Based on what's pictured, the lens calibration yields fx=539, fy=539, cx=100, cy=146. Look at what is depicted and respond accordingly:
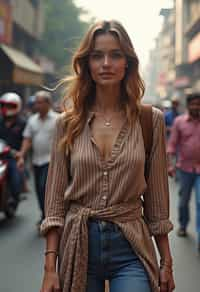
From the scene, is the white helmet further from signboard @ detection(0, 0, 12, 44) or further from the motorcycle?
signboard @ detection(0, 0, 12, 44)

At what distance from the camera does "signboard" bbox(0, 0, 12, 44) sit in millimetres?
18703

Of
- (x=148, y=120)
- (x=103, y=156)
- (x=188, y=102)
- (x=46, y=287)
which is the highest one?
(x=188, y=102)

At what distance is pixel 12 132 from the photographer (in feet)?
24.3

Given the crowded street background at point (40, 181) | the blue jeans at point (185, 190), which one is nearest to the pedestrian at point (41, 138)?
the crowded street background at point (40, 181)

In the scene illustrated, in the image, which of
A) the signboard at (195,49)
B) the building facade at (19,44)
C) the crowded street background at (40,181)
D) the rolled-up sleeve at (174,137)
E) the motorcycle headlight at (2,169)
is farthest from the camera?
the signboard at (195,49)

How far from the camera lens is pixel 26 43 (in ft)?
95.5

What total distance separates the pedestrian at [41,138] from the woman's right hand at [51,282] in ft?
14.8

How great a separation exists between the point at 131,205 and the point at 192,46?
1373 inches

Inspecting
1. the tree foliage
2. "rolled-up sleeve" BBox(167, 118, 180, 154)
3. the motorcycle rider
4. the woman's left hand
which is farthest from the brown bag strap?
the tree foliage

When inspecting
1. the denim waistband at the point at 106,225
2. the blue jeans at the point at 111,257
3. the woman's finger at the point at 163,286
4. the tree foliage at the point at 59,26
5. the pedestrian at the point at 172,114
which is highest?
the tree foliage at the point at 59,26

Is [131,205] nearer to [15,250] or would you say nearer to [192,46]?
[15,250]

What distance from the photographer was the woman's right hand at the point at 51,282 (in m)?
2.09

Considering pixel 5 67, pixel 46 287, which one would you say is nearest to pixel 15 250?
pixel 46 287

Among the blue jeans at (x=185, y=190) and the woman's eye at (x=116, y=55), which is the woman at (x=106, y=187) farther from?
the blue jeans at (x=185, y=190)
